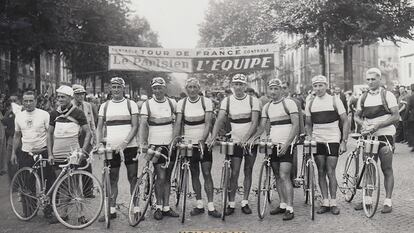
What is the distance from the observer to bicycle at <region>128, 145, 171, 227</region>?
7.79m

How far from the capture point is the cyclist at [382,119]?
8195 mm

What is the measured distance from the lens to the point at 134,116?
8.06 metres

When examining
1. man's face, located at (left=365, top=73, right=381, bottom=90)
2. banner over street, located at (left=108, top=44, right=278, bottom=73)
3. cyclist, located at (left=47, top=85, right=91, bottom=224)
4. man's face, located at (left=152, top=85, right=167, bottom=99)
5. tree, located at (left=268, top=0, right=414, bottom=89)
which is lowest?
cyclist, located at (left=47, top=85, right=91, bottom=224)

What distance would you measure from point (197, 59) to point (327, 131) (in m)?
11.1

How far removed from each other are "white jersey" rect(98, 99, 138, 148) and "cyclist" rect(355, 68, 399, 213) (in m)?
3.47

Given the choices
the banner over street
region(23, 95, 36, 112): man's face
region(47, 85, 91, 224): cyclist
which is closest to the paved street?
region(47, 85, 91, 224): cyclist

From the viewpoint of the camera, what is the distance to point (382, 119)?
8.32m

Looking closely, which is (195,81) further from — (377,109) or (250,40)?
(250,40)

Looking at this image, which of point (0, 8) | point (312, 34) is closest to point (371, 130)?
point (0, 8)

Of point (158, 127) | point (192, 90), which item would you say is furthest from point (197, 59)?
point (158, 127)

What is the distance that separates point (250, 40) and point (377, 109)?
41364mm

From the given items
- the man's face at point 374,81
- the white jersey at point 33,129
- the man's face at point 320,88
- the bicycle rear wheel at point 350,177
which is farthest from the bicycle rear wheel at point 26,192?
the man's face at point 374,81

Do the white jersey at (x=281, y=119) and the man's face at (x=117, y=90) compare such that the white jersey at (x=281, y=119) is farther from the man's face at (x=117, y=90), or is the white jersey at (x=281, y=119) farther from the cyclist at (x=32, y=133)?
the cyclist at (x=32, y=133)

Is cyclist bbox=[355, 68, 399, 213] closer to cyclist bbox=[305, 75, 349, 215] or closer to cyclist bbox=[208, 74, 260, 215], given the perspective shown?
cyclist bbox=[305, 75, 349, 215]
